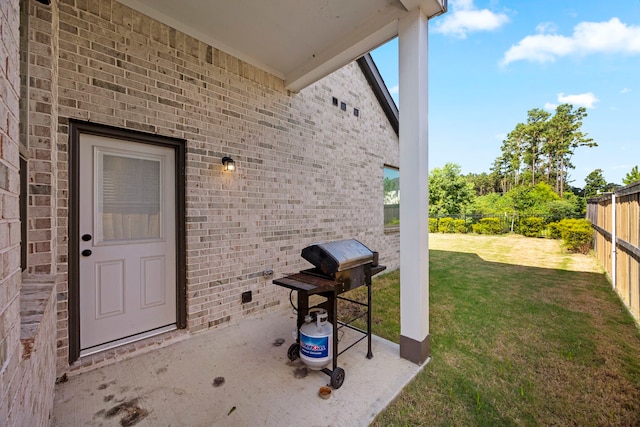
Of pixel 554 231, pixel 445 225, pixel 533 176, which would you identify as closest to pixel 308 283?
pixel 554 231

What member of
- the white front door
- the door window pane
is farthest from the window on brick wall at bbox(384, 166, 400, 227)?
the door window pane

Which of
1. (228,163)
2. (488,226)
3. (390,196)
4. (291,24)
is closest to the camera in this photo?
(291,24)

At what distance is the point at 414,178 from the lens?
2541mm

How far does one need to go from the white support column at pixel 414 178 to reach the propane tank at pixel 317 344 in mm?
857

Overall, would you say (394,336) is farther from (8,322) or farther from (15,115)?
(15,115)

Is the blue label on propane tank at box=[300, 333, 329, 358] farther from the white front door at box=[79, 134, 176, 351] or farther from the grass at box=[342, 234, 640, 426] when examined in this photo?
the white front door at box=[79, 134, 176, 351]

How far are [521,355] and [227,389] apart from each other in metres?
2.97

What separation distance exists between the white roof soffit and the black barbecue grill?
92.8 inches

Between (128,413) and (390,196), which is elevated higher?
(390,196)

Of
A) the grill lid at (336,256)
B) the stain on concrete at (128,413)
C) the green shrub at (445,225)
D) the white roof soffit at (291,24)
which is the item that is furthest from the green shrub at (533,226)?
the stain on concrete at (128,413)

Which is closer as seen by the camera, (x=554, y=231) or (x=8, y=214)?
(x=8, y=214)

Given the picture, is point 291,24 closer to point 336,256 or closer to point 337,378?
point 336,256

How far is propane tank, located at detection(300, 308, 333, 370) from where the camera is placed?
225 cm

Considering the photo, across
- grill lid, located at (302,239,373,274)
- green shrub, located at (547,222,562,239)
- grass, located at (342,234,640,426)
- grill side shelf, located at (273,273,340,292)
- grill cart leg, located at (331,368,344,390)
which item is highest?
grill lid, located at (302,239,373,274)
